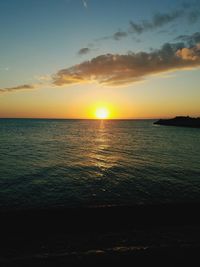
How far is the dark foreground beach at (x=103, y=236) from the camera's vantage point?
320 inches

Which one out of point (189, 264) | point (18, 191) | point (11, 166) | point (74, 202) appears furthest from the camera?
point (11, 166)

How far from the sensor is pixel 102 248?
9383mm

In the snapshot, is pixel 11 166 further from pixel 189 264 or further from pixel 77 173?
pixel 189 264

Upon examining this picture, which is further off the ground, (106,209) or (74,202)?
(106,209)

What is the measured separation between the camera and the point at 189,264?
771 centimetres

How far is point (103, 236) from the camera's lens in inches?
418

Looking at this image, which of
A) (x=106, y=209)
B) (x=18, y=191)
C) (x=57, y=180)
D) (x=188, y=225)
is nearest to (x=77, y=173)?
(x=57, y=180)

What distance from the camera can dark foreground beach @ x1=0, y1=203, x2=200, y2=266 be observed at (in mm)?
8125

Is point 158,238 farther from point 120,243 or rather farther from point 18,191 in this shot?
point 18,191

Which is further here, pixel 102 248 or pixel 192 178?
pixel 192 178

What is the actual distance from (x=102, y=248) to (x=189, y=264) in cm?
339

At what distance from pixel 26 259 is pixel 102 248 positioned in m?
3.01

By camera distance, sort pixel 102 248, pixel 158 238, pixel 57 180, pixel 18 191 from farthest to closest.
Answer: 1. pixel 57 180
2. pixel 18 191
3. pixel 158 238
4. pixel 102 248

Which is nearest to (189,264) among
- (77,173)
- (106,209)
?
(106,209)
